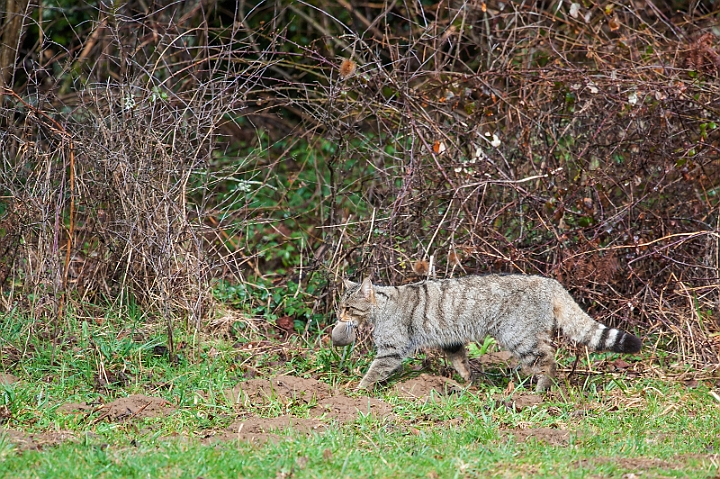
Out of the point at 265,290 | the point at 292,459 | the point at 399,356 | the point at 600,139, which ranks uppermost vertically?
the point at 600,139

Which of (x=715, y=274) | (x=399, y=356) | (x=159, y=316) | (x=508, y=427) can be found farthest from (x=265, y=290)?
(x=715, y=274)

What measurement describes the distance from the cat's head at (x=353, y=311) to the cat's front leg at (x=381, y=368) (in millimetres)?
351

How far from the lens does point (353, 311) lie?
24.5 feet

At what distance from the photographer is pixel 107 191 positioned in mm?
7793

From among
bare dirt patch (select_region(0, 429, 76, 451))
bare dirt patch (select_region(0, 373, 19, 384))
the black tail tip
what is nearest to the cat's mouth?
the black tail tip

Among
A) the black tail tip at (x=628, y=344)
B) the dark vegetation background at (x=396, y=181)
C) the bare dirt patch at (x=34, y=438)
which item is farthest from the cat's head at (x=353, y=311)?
the bare dirt patch at (x=34, y=438)

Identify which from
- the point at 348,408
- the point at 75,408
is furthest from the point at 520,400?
the point at 75,408

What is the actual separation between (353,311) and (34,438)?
2.86 metres

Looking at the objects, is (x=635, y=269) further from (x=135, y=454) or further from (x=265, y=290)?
(x=135, y=454)

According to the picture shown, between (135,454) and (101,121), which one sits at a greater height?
(101,121)

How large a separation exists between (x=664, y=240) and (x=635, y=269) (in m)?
0.39

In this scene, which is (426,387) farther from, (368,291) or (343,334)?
(368,291)

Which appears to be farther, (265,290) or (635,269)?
(265,290)

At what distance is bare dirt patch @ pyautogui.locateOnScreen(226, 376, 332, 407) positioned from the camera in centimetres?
670
